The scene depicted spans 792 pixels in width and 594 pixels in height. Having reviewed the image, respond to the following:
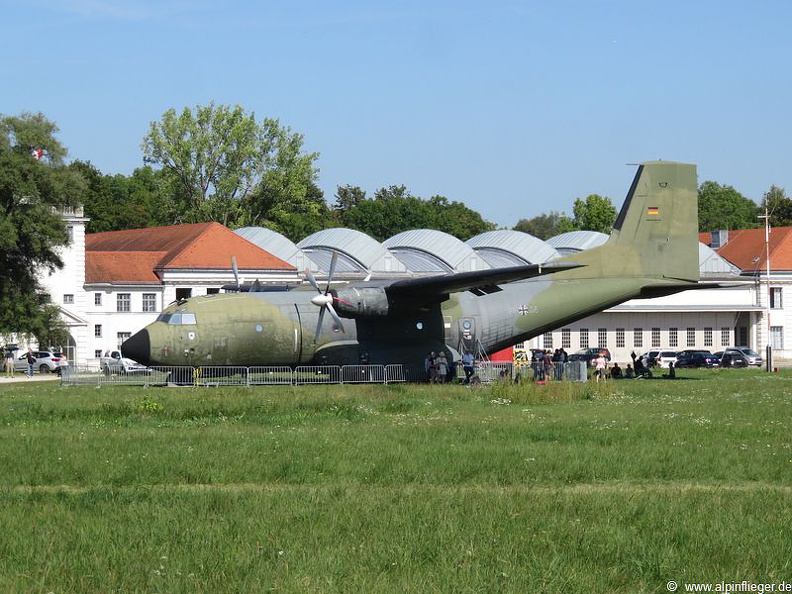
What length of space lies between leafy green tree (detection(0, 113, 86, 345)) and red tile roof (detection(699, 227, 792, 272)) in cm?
5692

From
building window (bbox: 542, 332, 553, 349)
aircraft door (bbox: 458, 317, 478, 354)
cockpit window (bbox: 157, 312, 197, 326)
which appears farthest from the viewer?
building window (bbox: 542, 332, 553, 349)

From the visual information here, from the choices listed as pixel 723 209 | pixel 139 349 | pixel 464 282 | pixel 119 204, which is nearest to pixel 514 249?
pixel 119 204

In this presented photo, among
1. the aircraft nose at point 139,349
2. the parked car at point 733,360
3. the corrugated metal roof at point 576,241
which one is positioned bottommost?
the parked car at point 733,360

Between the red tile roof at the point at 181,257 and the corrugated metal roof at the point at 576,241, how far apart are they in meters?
29.4

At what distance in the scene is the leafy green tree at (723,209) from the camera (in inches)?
5974

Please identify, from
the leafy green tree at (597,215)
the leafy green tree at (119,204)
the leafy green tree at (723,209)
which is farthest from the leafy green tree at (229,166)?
the leafy green tree at (723,209)

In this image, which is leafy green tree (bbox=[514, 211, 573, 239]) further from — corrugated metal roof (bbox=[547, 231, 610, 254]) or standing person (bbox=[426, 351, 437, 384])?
standing person (bbox=[426, 351, 437, 384])

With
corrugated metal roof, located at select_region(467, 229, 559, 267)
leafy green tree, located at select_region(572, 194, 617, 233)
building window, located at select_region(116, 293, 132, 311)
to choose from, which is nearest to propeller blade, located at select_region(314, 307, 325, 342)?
building window, located at select_region(116, 293, 132, 311)

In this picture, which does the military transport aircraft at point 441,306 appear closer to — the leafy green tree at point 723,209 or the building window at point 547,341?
the building window at point 547,341

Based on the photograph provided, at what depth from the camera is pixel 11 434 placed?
23891 mm

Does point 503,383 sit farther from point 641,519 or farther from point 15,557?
point 15,557

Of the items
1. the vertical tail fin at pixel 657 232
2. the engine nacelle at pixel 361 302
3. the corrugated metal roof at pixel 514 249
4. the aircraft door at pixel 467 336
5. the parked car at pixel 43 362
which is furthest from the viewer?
the corrugated metal roof at pixel 514 249

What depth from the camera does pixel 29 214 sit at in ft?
196

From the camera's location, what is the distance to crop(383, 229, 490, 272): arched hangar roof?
293 ft
